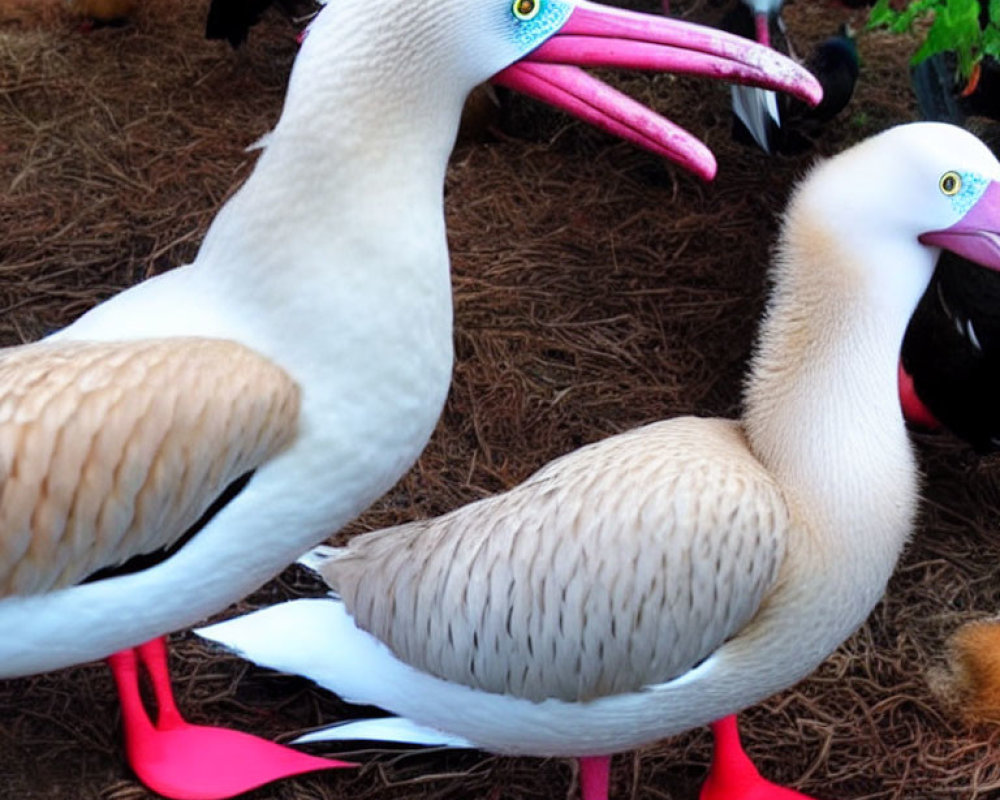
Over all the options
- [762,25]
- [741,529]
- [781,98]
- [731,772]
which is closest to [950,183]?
[741,529]

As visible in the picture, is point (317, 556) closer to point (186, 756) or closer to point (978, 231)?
point (186, 756)

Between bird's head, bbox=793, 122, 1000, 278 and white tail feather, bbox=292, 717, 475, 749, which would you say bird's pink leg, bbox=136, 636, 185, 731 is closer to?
white tail feather, bbox=292, 717, 475, 749

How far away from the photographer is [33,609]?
1928 mm

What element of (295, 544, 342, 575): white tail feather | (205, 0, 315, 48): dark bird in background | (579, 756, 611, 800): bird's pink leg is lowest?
(579, 756, 611, 800): bird's pink leg

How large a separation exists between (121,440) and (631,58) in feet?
3.05

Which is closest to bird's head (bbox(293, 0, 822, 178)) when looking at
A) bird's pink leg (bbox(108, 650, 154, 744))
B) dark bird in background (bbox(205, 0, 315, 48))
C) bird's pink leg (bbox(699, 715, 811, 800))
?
bird's pink leg (bbox(699, 715, 811, 800))

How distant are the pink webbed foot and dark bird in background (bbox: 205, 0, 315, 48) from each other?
2754 millimetres

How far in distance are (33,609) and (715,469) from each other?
3.54 feet

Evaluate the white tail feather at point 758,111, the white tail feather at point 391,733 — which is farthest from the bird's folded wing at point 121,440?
the white tail feather at point 758,111

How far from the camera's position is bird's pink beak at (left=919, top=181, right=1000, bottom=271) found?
1934 millimetres

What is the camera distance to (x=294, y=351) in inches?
72.2

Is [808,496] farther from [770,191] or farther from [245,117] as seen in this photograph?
[245,117]

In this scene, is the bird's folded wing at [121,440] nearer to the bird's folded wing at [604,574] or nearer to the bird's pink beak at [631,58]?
the bird's folded wing at [604,574]

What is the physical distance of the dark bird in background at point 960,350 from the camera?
2.97m
